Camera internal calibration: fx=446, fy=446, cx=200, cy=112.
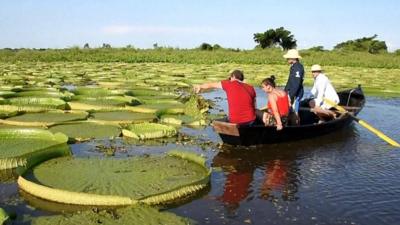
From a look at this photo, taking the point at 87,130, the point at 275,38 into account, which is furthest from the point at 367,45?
the point at 87,130

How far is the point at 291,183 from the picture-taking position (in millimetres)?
5273

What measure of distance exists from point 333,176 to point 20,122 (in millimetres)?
5093

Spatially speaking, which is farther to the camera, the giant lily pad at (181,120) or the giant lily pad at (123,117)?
the giant lily pad at (181,120)

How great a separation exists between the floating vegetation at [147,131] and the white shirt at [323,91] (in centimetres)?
307

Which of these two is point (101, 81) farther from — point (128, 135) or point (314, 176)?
point (314, 176)

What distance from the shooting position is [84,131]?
719 centimetres

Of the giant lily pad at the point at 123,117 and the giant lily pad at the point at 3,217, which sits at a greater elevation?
the giant lily pad at the point at 3,217

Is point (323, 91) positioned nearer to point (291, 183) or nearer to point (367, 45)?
point (291, 183)

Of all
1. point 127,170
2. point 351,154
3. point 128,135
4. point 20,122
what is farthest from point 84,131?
point 351,154

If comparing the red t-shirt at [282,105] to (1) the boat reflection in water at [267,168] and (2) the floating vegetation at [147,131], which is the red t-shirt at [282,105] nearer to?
(1) the boat reflection in water at [267,168]

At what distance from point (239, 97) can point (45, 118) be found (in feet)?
11.9

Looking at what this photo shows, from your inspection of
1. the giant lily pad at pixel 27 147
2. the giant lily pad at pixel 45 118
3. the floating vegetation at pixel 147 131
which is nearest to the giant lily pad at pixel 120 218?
the giant lily pad at pixel 27 147

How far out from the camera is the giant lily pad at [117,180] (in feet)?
13.5

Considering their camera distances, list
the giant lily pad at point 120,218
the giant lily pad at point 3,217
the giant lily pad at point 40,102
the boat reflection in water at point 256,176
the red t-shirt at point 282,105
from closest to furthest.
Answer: the giant lily pad at point 3,217 → the giant lily pad at point 120,218 → the boat reflection in water at point 256,176 → the red t-shirt at point 282,105 → the giant lily pad at point 40,102
